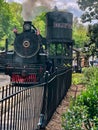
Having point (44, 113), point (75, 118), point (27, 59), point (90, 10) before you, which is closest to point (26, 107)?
point (44, 113)

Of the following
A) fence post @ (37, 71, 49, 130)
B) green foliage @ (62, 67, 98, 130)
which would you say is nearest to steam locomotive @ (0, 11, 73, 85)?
fence post @ (37, 71, 49, 130)

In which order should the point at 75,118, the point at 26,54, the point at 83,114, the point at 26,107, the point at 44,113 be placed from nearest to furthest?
the point at 75,118, the point at 83,114, the point at 26,107, the point at 44,113, the point at 26,54

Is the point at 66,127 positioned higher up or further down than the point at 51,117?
higher up

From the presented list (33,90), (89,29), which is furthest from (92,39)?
(33,90)

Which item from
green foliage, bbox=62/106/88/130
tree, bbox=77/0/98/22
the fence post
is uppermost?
tree, bbox=77/0/98/22

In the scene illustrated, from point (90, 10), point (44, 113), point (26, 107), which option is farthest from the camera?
point (90, 10)

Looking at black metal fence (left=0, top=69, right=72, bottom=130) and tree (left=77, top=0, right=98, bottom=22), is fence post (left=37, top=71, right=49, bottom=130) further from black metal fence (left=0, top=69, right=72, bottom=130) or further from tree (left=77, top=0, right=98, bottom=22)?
tree (left=77, top=0, right=98, bottom=22)

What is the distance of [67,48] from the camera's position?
35.6 m

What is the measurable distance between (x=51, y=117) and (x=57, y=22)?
24.9 meters

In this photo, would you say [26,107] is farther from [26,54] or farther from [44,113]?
[26,54]

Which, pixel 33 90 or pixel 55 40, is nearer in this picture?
pixel 33 90

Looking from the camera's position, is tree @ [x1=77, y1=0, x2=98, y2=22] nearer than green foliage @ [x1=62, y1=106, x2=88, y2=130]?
No

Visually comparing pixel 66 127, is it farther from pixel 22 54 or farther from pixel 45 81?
pixel 22 54

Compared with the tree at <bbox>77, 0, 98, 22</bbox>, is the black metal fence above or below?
below
